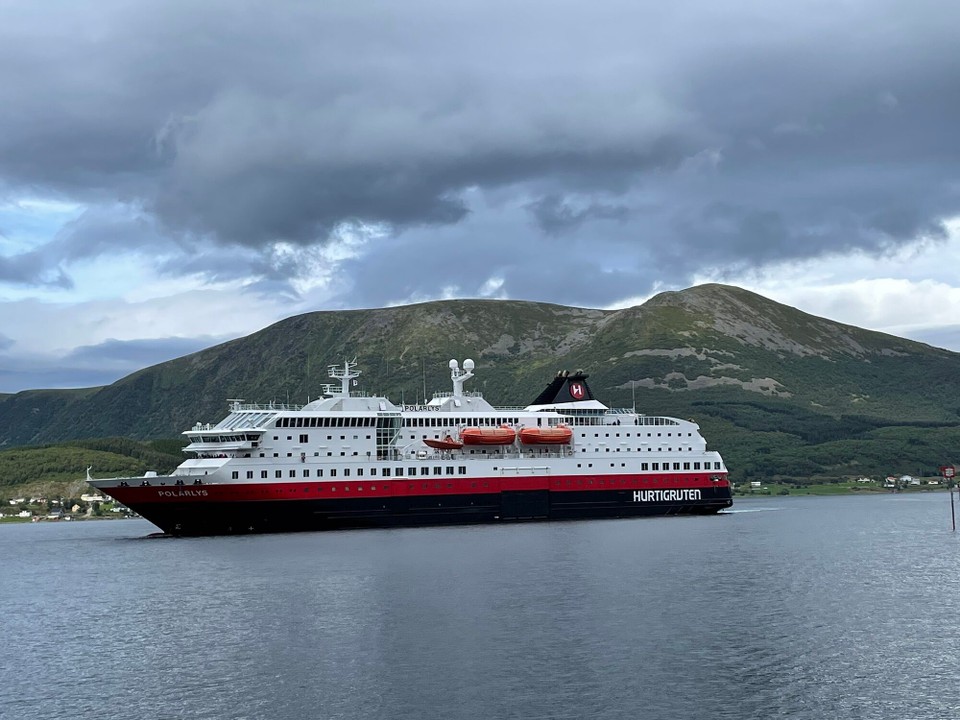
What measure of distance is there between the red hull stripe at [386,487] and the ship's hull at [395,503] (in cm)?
6

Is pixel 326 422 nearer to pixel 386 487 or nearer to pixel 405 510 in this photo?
pixel 386 487

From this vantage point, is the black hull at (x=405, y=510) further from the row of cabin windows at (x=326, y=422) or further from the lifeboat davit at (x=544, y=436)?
the row of cabin windows at (x=326, y=422)

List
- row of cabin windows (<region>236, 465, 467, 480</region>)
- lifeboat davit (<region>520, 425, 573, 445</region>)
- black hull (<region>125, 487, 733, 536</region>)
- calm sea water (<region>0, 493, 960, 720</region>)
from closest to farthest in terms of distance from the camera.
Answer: calm sea water (<region>0, 493, 960, 720</region>) < black hull (<region>125, 487, 733, 536</region>) < row of cabin windows (<region>236, 465, 467, 480</region>) < lifeboat davit (<region>520, 425, 573, 445</region>)

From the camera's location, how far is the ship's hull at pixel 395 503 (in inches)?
2594

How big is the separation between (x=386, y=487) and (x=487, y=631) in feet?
116

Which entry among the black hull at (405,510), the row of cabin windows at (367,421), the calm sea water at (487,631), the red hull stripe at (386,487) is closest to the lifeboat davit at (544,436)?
the row of cabin windows at (367,421)

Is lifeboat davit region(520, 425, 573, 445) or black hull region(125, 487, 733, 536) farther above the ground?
lifeboat davit region(520, 425, 573, 445)

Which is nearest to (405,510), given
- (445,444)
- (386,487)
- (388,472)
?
(386,487)

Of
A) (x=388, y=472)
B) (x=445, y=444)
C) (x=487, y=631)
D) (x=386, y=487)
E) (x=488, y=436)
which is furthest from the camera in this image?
(x=488, y=436)

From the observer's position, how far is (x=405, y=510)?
70125mm

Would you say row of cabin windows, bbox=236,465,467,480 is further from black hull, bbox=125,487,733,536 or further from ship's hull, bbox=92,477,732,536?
black hull, bbox=125,487,733,536

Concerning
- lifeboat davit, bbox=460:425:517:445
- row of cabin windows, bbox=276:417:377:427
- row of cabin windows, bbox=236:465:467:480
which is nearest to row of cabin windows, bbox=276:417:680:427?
row of cabin windows, bbox=276:417:377:427

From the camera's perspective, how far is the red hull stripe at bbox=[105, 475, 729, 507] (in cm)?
6550

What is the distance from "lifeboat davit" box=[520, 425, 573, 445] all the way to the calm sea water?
13.1 m
